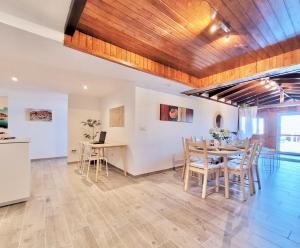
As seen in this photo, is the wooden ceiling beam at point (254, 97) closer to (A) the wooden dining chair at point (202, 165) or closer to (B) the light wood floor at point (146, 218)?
(B) the light wood floor at point (146, 218)

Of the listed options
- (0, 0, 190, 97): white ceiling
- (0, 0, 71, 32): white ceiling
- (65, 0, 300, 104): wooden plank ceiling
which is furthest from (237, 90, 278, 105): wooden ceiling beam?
(0, 0, 71, 32): white ceiling

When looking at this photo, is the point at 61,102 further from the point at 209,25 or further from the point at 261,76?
the point at 261,76

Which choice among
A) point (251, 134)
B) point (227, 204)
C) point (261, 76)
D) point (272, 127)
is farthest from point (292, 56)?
point (272, 127)

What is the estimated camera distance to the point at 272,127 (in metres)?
7.12

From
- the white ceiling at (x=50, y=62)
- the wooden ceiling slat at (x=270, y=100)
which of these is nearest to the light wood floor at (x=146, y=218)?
the white ceiling at (x=50, y=62)

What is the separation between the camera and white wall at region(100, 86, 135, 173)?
142 inches

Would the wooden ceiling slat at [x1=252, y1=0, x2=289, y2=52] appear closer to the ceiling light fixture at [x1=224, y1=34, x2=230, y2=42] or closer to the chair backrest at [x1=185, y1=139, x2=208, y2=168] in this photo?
the ceiling light fixture at [x1=224, y1=34, x2=230, y2=42]

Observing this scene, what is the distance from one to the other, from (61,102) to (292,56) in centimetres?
650

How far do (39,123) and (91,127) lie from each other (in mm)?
1847

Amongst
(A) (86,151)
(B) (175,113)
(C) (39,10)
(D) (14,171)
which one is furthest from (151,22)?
(A) (86,151)

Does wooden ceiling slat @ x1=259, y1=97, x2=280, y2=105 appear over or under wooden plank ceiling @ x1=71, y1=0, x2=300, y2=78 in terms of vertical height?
under

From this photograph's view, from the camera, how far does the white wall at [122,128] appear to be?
3.62 metres

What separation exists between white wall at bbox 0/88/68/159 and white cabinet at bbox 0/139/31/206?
2611 millimetres

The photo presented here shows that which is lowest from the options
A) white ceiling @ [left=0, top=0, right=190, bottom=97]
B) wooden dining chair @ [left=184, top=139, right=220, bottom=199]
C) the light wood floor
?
the light wood floor
